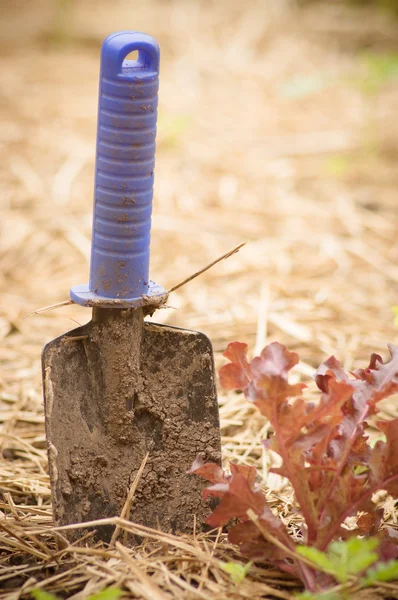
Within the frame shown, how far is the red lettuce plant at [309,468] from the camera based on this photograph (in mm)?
1232

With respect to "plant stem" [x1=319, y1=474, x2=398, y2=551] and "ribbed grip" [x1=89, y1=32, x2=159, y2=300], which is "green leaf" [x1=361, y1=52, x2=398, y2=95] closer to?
"ribbed grip" [x1=89, y1=32, x2=159, y2=300]

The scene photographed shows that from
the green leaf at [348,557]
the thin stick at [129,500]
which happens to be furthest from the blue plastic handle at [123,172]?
the green leaf at [348,557]

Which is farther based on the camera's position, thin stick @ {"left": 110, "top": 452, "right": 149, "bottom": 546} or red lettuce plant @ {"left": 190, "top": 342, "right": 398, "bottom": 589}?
thin stick @ {"left": 110, "top": 452, "right": 149, "bottom": 546}

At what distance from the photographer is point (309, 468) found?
124 cm

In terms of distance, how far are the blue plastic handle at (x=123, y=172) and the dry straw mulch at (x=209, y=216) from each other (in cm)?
10

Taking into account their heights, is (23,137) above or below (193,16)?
below

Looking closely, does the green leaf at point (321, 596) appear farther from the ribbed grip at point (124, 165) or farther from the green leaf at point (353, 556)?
the ribbed grip at point (124, 165)

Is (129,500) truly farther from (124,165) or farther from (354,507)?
(124,165)

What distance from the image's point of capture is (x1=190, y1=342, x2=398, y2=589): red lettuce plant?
1232mm

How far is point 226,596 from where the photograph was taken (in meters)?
1.20

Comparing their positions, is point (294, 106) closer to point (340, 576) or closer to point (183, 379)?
point (183, 379)

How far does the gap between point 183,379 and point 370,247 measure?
1.87m

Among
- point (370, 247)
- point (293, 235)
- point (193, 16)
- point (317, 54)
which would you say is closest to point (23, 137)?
point (293, 235)

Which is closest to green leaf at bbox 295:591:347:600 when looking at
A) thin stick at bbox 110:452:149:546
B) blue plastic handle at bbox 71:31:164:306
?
thin stick at bbox 110:452:149:546
